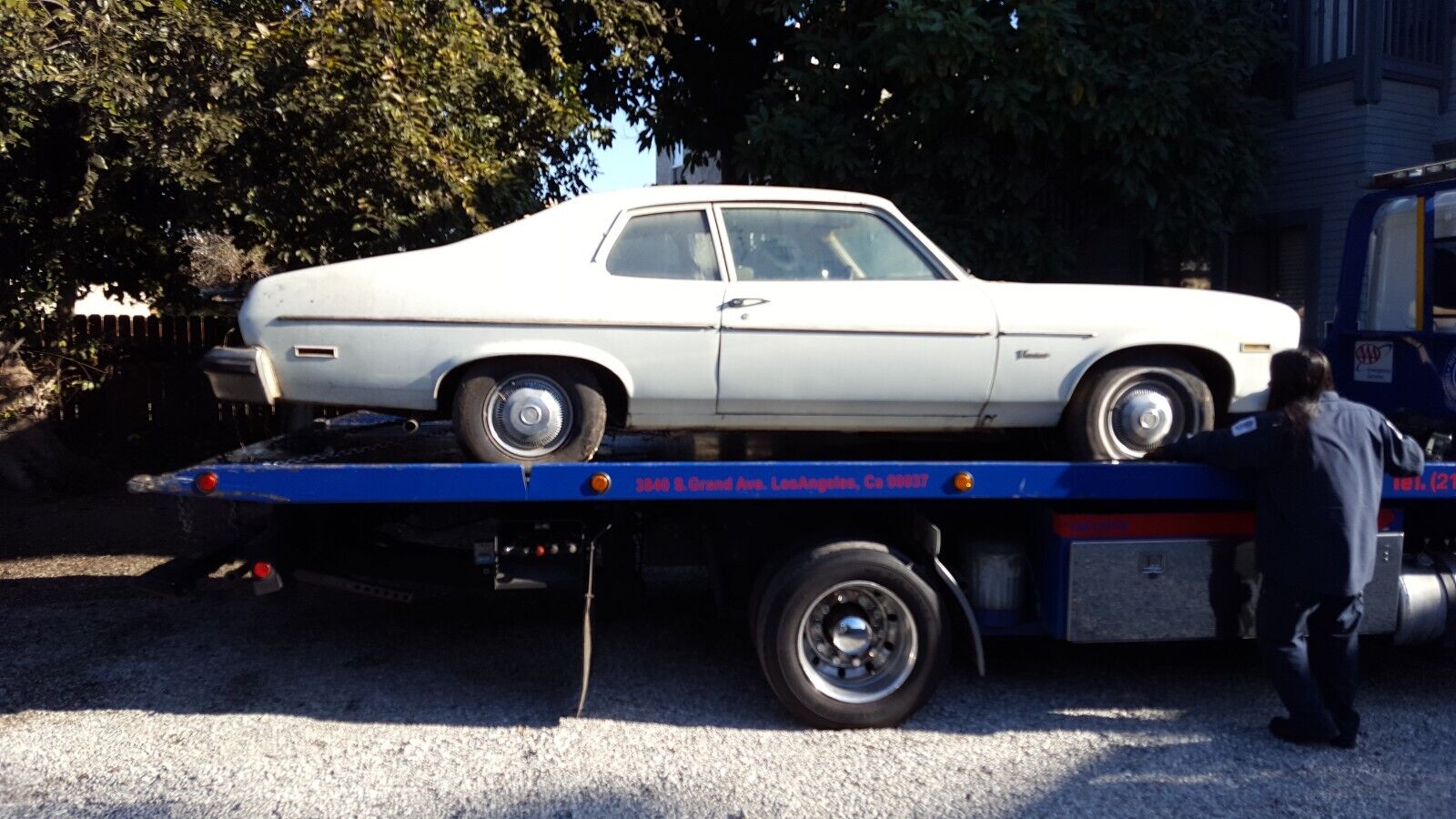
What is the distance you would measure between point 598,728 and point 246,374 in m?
2.00

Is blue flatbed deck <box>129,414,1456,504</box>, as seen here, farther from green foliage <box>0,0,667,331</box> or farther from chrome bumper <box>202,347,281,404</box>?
green foliage <box>0,0,667,331</box>

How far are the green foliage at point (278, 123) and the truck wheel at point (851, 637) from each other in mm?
3814

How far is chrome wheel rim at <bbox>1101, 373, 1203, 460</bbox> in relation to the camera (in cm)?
506

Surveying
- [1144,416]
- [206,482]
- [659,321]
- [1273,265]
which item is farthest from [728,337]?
[1273,265]

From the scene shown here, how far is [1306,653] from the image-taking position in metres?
4.70

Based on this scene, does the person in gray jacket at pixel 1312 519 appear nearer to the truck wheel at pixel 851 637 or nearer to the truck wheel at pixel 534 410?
the truck wheel at pixel 851 637

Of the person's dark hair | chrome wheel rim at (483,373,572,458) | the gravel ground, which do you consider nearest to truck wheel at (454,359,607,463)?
chrome wheel rim at (483,373,572,458)

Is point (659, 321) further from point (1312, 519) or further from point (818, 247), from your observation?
point (1312, 519)

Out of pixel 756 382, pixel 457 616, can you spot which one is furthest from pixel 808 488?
pixel 457 616

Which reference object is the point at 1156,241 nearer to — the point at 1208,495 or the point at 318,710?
the point at 1208,495

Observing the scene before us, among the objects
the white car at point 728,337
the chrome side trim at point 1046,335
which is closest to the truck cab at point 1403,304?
the white car at point 728,337

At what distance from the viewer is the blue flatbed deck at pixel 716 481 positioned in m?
4.64

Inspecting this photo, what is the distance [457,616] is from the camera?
6.62m

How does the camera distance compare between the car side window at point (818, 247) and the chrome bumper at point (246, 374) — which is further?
the car side window at point (818, 247)
